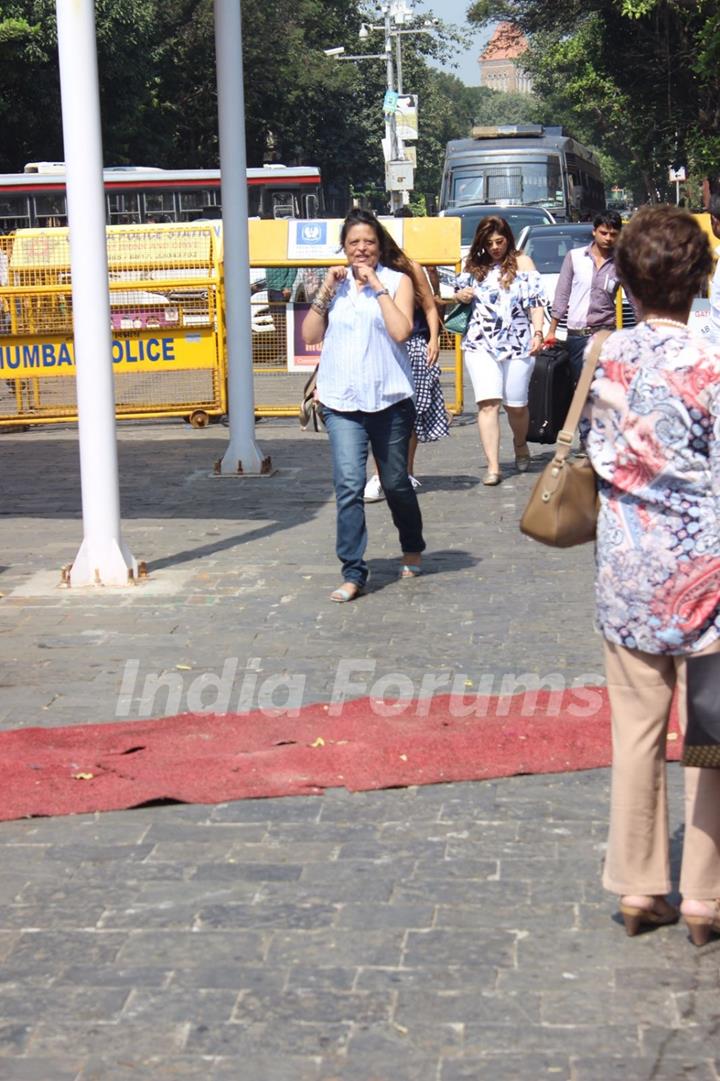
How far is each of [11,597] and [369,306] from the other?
2151 mm

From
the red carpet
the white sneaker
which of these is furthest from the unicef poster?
the red carpet

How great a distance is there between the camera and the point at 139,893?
4.26 meters

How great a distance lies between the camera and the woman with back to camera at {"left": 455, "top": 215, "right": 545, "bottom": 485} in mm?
10664

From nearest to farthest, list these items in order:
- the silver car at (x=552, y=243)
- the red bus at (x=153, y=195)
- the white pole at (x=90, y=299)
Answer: the white pole at (x=90, y=299) → the silver car at (x=552, y=243) → the red bus at (x=153, y=195)

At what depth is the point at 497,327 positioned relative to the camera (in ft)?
35.0

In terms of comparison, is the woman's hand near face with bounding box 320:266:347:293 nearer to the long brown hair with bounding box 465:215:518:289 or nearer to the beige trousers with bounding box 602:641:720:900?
the long brown hair with bounding box 465:215:518:289

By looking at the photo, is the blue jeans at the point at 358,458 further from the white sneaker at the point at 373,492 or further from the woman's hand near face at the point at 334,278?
the white sneaker at the point at 373,492

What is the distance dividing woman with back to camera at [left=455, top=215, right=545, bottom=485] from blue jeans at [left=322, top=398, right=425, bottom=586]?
118 inches

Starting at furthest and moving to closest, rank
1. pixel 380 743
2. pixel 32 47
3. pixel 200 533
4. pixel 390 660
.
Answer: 1. pixel 32 47
2. pixel 200 533
3. pixel 390 660
4. pixel 380 743

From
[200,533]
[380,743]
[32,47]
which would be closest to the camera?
[380,743]

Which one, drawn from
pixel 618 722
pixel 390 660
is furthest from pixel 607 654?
pixel 390 660

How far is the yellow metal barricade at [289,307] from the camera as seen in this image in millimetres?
14516

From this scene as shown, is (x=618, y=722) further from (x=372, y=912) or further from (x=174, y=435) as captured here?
(x=174, y=435)

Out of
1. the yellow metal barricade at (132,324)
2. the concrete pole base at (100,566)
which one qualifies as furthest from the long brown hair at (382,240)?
the yellow metal barricade at (132,324)
